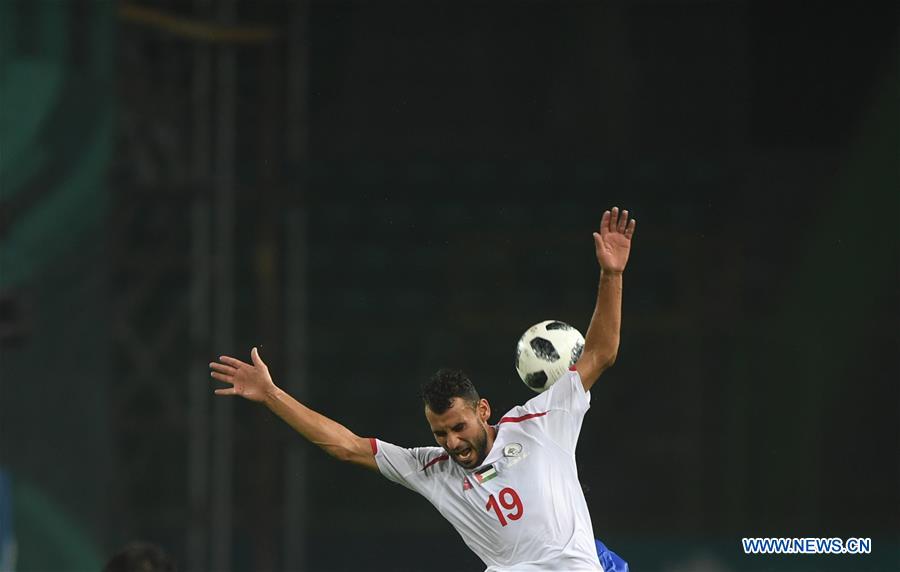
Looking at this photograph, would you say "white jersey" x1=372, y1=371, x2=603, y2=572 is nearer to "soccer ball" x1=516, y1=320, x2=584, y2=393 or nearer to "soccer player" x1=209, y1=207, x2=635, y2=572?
"soccer player" x1=209, y1=207, x2=635, y2=572

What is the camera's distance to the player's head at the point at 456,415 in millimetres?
5590

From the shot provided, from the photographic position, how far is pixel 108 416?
12.0 m

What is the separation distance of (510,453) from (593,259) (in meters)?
9.77

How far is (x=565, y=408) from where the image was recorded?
5.85m

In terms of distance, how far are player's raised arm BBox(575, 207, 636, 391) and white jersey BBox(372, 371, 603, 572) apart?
80mm

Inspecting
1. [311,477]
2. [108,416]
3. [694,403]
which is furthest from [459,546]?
[108,416]

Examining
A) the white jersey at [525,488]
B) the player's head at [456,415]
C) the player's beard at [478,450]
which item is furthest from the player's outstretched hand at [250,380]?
the player's beard at [478,450]

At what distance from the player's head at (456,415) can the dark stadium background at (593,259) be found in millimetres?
7621

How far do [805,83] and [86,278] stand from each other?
27.0 feet

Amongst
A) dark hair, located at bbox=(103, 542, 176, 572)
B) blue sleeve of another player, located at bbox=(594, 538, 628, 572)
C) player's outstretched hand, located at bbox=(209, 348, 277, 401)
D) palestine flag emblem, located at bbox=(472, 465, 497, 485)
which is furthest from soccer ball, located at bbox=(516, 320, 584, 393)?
dark hair, located at bbox=(103, 542, 176, 572)

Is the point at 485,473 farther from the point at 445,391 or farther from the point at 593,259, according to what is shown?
the point at 593,259

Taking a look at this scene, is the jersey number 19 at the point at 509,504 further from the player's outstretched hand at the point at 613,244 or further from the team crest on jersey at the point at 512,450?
the player's outstretched hand at the point at 613,244

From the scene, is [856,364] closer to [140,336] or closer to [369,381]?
[369,381]

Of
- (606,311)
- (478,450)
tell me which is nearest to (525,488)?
(478,450)
